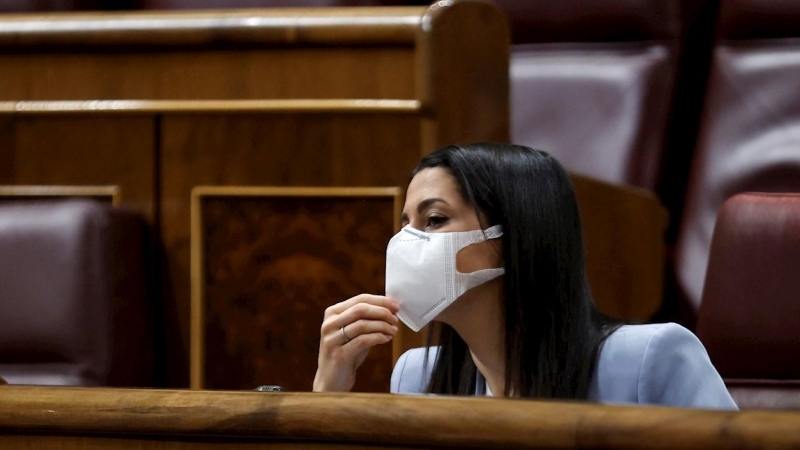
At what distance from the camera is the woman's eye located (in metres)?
0.43

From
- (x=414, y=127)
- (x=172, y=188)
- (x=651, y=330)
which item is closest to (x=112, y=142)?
(x=172, y=188)

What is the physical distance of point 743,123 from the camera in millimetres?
695

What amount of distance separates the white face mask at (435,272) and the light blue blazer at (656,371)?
5 cm

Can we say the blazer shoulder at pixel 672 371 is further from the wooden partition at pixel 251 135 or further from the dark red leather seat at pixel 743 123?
the dark red leather seat at pixel 743 123

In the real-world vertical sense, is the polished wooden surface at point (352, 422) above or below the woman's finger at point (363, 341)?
above

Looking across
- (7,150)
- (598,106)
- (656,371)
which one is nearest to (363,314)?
(656,371)

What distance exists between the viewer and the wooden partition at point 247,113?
519mm

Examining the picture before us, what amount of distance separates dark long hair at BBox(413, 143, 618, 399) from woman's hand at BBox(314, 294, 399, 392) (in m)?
0.04

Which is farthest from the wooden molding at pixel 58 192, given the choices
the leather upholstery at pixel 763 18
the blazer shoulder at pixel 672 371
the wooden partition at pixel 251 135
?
the leather upholstery at pixel 763 18

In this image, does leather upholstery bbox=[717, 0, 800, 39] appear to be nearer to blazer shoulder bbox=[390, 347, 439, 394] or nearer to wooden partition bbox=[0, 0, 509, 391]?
Answer: wooden partition bbox=[0, 0, 509, 391]

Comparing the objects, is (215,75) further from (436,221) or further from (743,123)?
(743,123)

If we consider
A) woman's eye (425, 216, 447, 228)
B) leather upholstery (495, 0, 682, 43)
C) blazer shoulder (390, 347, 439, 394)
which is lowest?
blazer shoulder (390, 347, 439, 394)

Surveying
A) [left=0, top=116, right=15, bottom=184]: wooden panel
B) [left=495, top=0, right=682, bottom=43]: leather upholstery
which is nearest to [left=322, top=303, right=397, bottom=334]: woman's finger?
[left=0, top=116, right=15, bottom=184]: wooden panel

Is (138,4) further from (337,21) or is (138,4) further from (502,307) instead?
(502,307)
